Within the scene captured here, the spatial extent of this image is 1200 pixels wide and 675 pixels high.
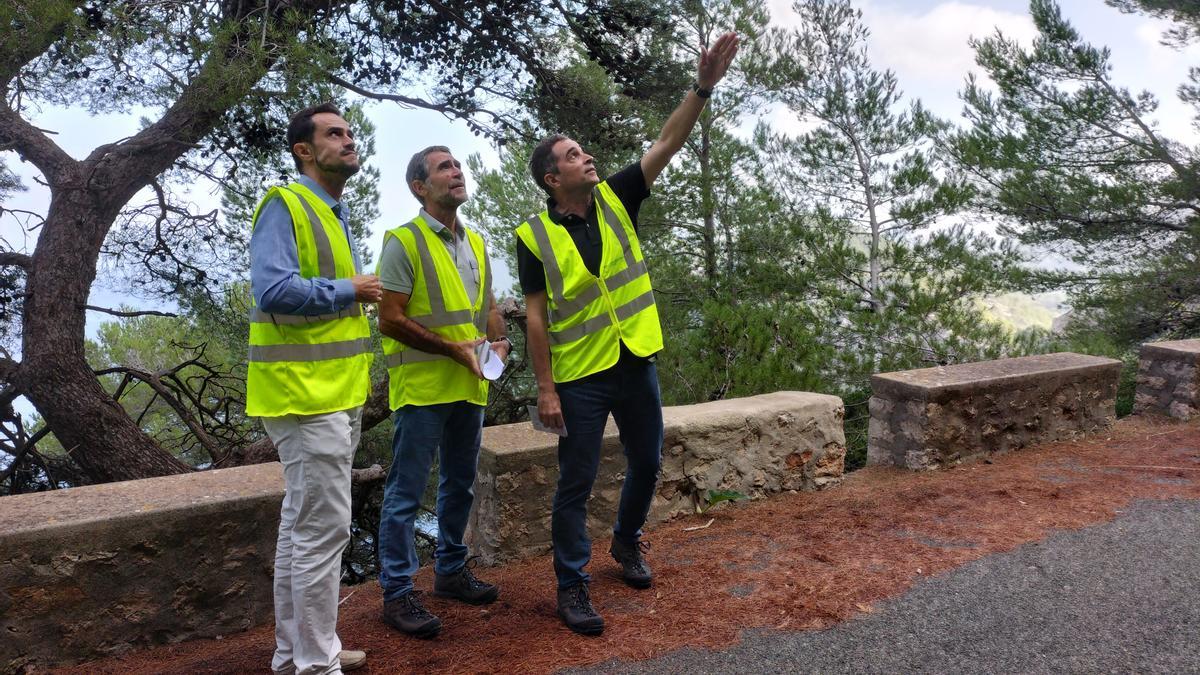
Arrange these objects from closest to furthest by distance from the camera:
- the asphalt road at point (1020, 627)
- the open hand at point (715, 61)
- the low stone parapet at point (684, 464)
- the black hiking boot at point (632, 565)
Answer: the asphalt road at point (1020, 627) → the open hand at point (715, 61) → the black hiking boot at point (632, 565) → the low stone parapet at point (684, 464)

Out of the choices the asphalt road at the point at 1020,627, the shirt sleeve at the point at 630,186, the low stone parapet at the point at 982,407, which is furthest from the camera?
the low stone parapet at the point at 982,407

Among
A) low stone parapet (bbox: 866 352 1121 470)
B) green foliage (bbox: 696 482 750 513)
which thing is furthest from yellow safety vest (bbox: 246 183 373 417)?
low stone parapet (bbox: 866 352 1121 470)

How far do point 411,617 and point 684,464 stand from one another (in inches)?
67.8

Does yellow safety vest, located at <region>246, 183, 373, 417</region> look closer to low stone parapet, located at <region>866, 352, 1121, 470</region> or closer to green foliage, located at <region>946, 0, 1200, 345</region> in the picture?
low stone parapet, located at <region>866, 352, 1121, 470</region>

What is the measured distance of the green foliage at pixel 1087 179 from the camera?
1134 centimetres

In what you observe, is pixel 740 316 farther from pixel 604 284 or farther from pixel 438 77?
pixel 604 284

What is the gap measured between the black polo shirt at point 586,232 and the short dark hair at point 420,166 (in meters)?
0.38

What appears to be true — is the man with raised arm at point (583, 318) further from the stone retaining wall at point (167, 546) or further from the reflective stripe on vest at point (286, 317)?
the stone retaining wall at point (167, 546)

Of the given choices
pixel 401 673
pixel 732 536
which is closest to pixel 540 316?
pixel 401 673

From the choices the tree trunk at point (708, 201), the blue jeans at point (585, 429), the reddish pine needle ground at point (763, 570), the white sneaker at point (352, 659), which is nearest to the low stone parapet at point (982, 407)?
the reddish pine needle ground at point (763, 570)

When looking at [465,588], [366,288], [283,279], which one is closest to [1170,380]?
[465,588]

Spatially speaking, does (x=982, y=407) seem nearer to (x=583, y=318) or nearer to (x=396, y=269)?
(x=583, y=318)

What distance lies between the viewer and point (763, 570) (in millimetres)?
3283

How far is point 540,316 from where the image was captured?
9.55 ft
